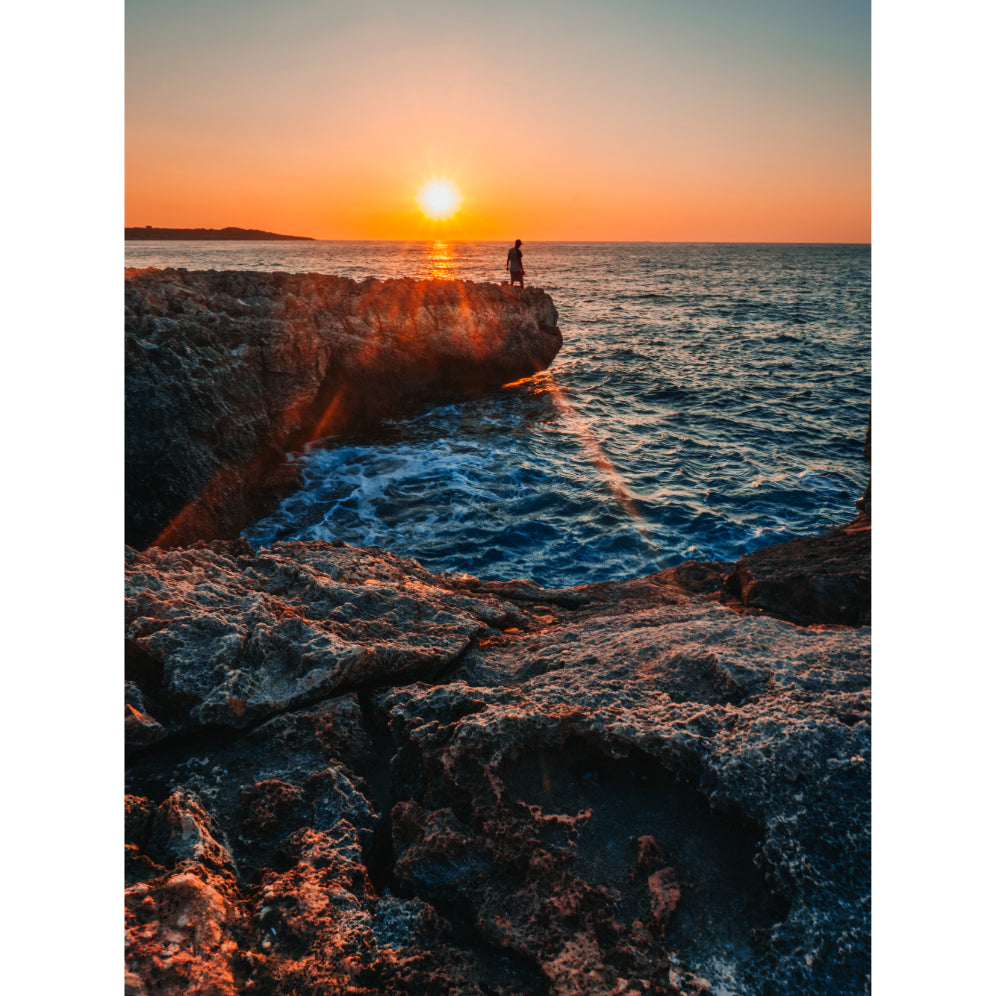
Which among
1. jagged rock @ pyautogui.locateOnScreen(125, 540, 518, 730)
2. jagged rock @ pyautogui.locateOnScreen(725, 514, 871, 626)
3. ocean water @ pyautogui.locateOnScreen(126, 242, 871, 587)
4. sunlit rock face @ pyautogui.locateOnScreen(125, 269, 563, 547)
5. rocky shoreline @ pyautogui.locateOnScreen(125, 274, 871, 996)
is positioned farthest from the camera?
ocean water @ pyautogui.locateOnScreen(126, 242, 871, 587)

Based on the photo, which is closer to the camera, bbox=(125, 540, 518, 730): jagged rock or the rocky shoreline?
the rocky shoreline

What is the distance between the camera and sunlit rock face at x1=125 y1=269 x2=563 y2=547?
24.8 ft

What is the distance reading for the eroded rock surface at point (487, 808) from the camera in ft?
5.76

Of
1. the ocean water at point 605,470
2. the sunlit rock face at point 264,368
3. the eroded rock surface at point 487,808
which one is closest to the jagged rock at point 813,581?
the eroded rock surface at point 487,808

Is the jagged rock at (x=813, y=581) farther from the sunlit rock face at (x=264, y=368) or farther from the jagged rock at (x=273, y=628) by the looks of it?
the sunlit rock face at (x=264, y=368)

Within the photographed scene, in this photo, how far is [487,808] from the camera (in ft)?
7.43

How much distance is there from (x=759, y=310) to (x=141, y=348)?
115 ft

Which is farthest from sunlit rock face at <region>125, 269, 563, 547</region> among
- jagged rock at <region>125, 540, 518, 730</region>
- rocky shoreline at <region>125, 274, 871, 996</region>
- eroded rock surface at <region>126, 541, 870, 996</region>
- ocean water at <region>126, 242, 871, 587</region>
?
eroded rock surface at <region>126, 541, 870, 996</region>

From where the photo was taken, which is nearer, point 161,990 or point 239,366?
point 161,990

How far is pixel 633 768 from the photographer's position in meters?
2.40

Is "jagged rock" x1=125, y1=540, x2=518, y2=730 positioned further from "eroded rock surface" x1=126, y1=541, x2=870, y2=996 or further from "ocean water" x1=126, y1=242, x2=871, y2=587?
"ocean water" x1=126, y1=242, x2=871, y2=587
